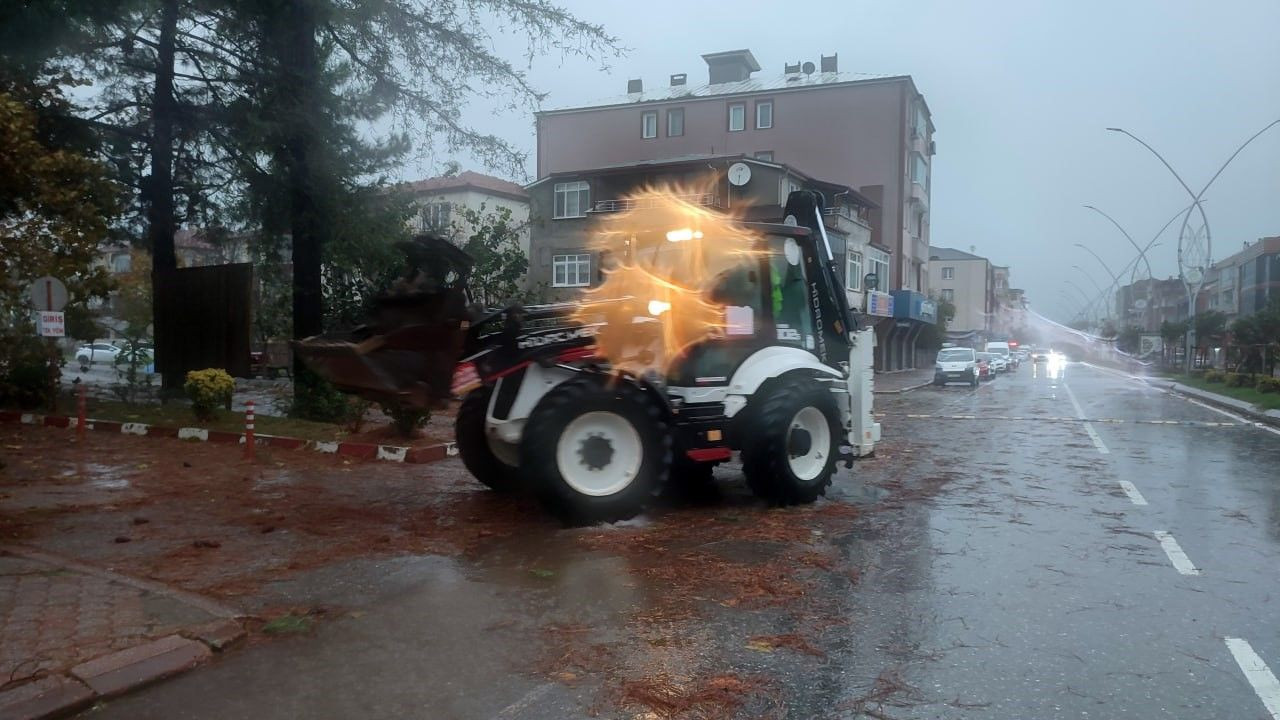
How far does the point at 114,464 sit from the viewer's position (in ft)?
39.6

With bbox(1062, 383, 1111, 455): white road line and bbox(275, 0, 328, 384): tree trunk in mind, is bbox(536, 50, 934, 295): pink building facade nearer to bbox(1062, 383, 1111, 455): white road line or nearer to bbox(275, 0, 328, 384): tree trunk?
bbox(1062, 383, 1111, 455): white road line

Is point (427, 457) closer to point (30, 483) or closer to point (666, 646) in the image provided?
point (30, 483)

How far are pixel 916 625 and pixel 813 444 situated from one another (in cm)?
411

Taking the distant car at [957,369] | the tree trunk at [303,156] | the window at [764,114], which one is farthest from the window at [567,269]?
the tree trunk at [303,156]

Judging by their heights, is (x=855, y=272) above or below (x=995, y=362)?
above

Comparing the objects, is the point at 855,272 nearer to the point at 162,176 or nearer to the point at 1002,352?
the point at 1002,352

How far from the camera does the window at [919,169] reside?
174ft

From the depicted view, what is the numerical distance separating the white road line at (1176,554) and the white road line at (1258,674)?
5.68ft

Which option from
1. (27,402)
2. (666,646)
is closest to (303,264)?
(27,402)

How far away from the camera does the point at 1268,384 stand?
90.2 ft

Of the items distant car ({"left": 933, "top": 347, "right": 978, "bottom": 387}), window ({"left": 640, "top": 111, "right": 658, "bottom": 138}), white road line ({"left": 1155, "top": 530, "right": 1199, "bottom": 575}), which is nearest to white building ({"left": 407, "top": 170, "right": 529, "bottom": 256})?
window ({"left": 640, "top": 111, "right": 658, "bottom": 138})

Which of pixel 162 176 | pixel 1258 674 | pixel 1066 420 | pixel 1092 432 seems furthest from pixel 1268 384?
pixel 162 176

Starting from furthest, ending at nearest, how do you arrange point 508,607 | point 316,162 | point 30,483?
point 316,162 → point 30,483 → point 508,607

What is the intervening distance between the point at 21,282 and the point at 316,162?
6.08m
